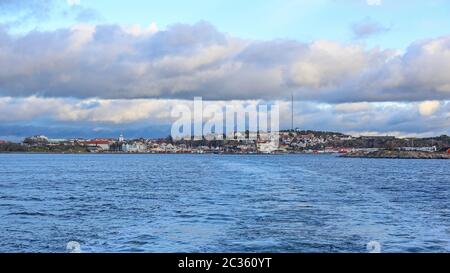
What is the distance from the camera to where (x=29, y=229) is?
19.9m

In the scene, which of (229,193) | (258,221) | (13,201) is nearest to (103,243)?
(258,221)

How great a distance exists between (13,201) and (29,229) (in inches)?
497

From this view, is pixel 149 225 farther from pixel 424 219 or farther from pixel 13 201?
pixel 13 201

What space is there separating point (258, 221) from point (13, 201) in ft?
55.9

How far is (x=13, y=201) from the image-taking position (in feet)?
103

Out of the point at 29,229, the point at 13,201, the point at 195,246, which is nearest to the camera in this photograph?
the point at 195,246

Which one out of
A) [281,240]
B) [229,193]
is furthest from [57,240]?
[229,193]
